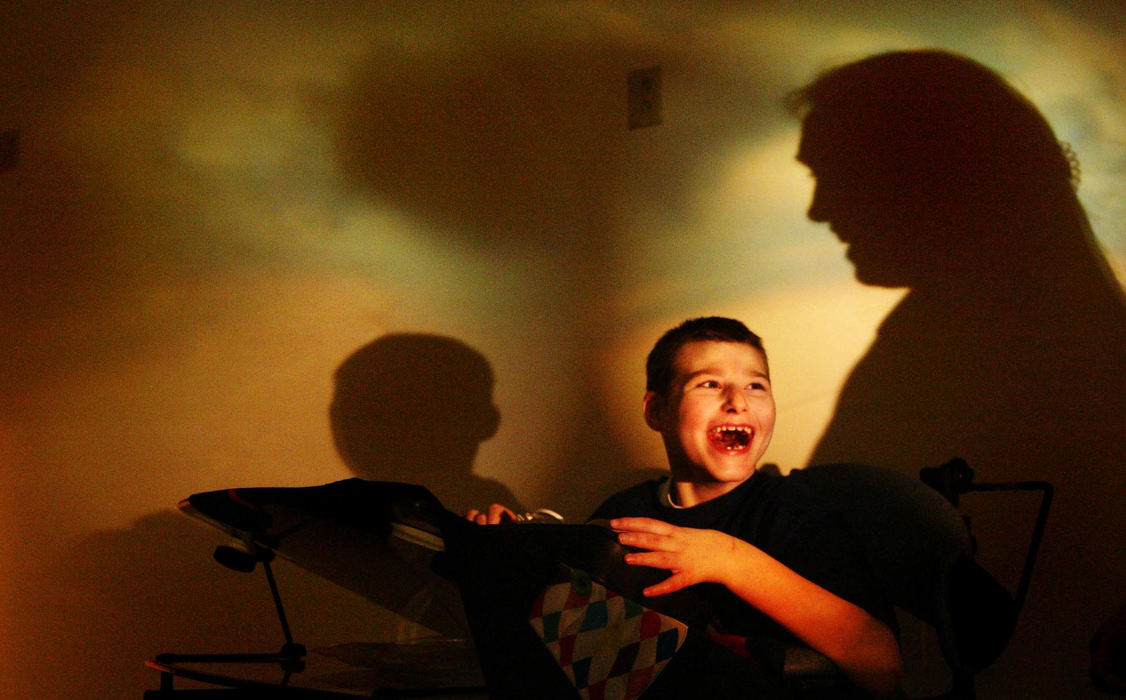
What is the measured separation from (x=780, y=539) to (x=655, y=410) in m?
0.34

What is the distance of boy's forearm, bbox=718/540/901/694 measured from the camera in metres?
0.99

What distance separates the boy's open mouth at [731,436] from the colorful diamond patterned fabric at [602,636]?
40 centimetres

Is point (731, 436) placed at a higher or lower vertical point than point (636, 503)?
higher

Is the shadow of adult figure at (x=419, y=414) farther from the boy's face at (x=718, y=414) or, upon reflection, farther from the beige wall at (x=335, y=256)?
the boy's face at (x=718, y=414)

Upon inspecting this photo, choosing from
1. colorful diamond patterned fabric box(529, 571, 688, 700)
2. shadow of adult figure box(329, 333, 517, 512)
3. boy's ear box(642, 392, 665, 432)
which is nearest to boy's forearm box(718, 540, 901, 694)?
colorful diamond patterned fabric box(529, 571, 688, 700)

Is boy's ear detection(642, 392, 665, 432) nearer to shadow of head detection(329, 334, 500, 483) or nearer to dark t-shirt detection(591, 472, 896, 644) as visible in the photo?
dark t-shirt detection(591, 472, 896, 644)

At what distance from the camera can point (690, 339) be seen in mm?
1347

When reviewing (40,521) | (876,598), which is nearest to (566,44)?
(876,598)

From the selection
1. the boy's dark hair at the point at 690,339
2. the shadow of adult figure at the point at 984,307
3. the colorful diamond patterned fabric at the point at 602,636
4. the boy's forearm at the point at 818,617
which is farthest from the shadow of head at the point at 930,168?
the colorful diamond patterned fabric at the point at 602,636

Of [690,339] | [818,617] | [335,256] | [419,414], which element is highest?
[335,256]

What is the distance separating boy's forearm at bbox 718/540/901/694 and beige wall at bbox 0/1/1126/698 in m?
0.70

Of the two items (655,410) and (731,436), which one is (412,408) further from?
(731,436)

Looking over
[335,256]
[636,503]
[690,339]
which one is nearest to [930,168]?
[690,339]

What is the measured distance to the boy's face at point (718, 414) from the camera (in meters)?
1.26
